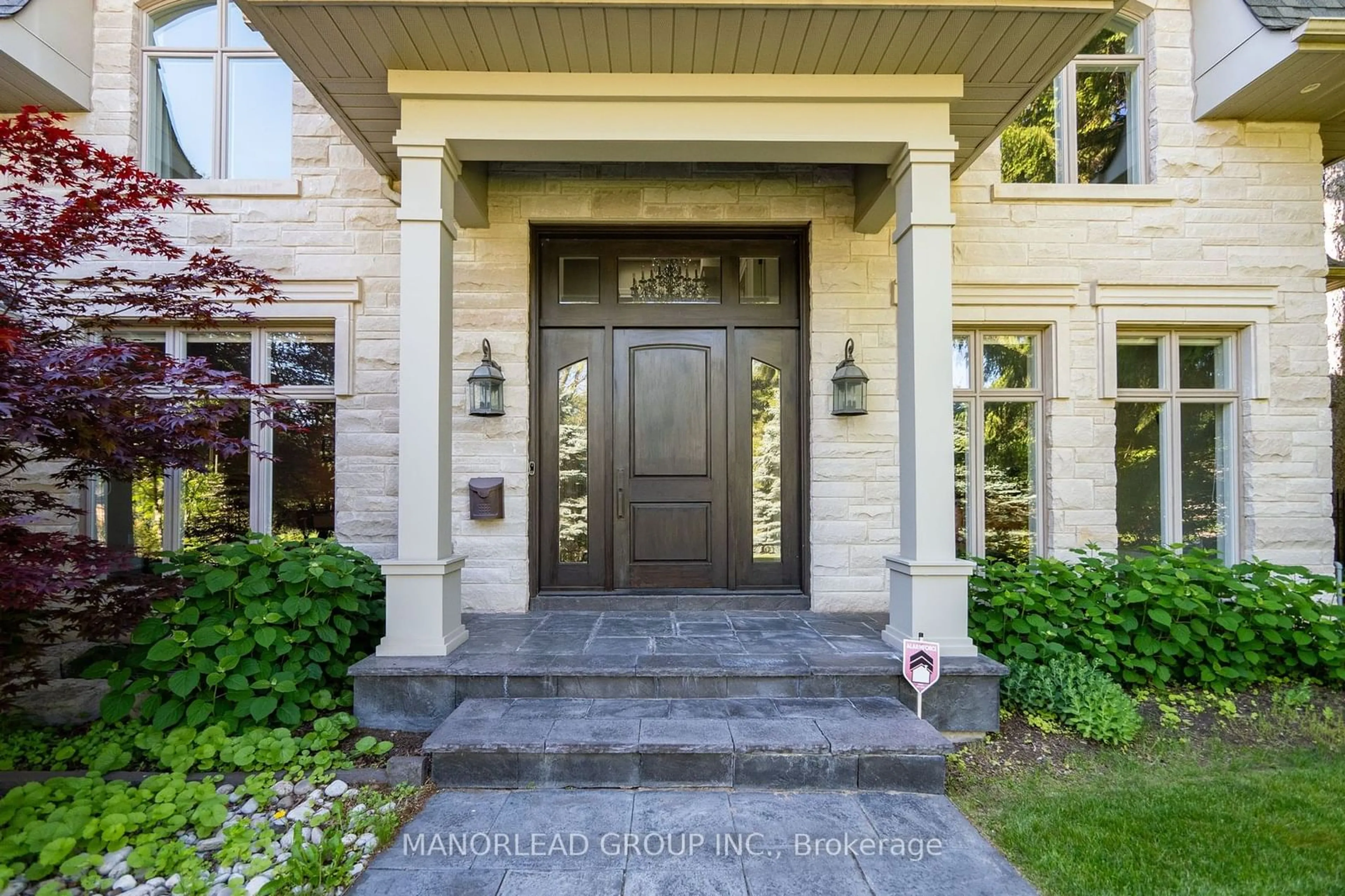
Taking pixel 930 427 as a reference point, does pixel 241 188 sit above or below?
above

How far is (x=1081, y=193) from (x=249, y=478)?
5.99 meters

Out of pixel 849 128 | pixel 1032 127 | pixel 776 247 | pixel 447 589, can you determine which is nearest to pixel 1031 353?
pixel 1032 127

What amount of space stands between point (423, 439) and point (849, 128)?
264cm

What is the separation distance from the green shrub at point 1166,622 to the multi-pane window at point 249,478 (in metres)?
4.27

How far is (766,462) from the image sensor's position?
4.88 m

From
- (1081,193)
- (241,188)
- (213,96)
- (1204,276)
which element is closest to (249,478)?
(241,188)

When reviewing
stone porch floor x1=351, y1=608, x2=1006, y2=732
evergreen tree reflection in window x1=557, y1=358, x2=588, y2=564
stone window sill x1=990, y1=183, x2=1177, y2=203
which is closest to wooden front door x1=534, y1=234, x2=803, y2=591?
evergreen tree reflection in window x1=557, y1=358, x2=588, y2=564

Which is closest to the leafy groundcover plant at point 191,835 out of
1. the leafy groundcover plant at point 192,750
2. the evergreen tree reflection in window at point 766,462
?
the leafy groundcover plant at point 192,750

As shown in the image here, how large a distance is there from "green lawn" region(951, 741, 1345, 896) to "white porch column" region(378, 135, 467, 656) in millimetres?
2488

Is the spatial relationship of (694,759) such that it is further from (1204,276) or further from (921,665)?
(1204,276)

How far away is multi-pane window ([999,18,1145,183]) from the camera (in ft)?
16.4

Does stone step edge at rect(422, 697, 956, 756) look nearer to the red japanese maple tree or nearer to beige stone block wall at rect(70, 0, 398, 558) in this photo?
the red japanese maple tree

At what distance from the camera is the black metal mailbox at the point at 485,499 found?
4.54 metres

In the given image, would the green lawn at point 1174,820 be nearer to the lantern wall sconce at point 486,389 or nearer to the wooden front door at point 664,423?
the wooden front door at point 664,423
